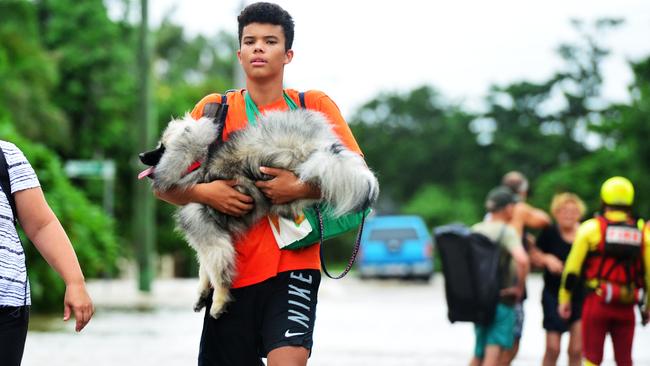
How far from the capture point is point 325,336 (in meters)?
15.9

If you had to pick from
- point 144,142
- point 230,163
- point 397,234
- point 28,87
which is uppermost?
point 28,87

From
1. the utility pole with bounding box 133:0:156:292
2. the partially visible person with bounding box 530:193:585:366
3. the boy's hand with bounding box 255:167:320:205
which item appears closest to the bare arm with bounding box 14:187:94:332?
the boy's hand with bounding box 255:167:320:205

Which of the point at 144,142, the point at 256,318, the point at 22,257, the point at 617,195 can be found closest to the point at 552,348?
the point at 617,195

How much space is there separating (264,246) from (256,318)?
0.28 meters

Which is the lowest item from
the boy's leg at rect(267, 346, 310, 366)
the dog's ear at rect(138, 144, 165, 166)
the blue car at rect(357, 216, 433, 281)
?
the blue car at rect(357, 216, 433, 281)

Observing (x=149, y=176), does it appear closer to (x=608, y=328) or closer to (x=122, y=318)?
(x=608, y=328)

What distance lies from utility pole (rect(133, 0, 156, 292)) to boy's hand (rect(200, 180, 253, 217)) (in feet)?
73.7

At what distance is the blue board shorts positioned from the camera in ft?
30.3

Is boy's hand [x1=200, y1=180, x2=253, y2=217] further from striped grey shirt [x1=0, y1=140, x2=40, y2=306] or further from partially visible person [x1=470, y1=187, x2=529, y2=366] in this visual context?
partially visible person [x1=470, y1=187, x2=529, y2=366]

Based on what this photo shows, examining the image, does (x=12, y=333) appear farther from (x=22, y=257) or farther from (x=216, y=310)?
(x=216, y=310)

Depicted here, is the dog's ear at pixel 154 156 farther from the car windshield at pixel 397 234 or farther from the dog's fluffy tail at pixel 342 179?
the car windshield at pixel 397 234

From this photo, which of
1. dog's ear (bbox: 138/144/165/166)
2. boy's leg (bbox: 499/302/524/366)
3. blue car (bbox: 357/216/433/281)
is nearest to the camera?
dog's ear (bbox: 138/144/165/166)

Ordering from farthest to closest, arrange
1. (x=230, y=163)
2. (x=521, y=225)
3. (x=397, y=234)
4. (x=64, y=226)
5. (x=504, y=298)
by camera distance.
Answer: (x=397, y=234) → (x=64, y=226) → (x=521, y=225) → (x=504, y=298) → (x=230, y=163)

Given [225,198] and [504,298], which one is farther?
[504,298]
